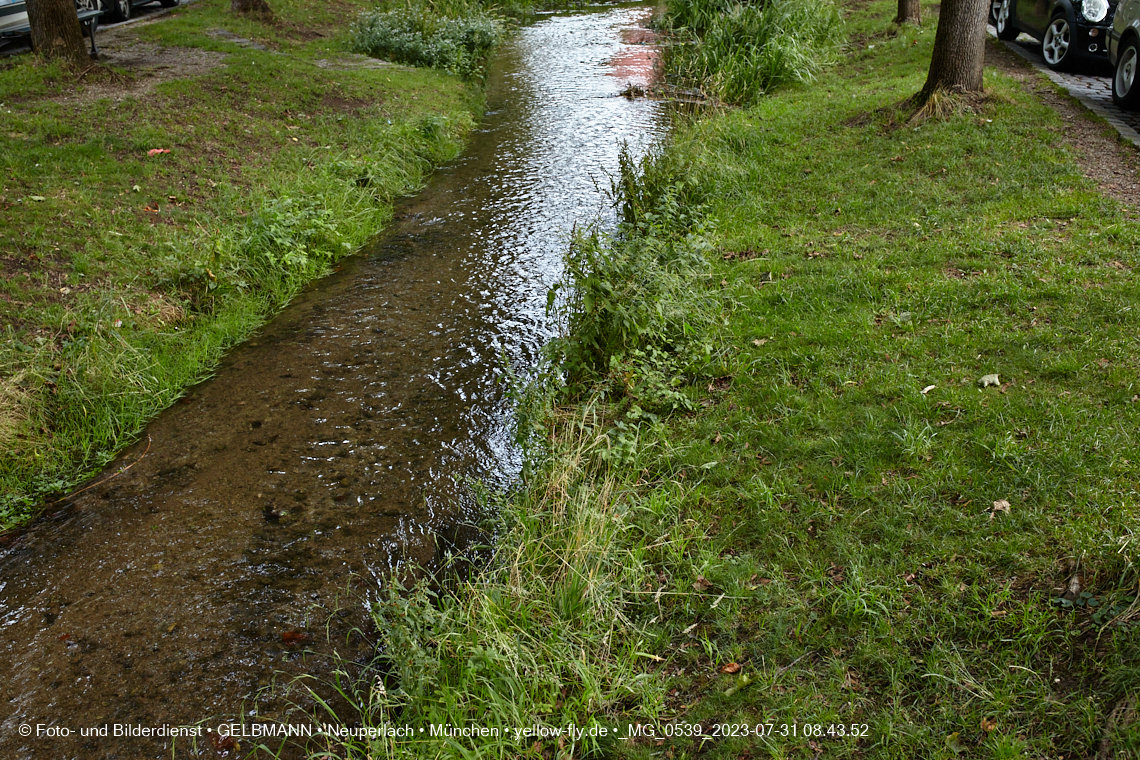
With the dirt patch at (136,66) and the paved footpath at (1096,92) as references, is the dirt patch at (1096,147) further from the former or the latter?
the dirt patch at (136,66)

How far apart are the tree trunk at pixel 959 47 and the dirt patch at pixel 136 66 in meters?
11.0

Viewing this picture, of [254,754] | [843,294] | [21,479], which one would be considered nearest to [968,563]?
[843,294]

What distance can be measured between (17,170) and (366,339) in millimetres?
4750

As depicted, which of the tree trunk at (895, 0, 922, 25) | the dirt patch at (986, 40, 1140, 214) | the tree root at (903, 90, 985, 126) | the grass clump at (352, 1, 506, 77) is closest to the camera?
the dirt patch at (986, 40, 1140, 214)

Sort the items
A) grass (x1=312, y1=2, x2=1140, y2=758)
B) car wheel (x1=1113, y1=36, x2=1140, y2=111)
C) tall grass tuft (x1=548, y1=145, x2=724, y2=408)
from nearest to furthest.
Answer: grass (x1=312, y1=2, x2=1140, y2=758), tall grass tuft (x1=548, y1=145, x2=724, y2=408), car wheel (x1=1113, y1=36, x2=1140, y2=111)

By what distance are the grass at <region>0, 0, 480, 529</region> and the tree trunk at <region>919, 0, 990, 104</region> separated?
24.2 feet

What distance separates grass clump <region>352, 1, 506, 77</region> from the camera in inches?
615

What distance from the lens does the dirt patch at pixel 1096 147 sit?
698 centimetres

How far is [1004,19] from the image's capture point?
13125mm

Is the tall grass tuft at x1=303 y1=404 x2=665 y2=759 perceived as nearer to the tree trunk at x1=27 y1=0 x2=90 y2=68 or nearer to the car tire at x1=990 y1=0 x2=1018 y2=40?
the tree trunk at x1=27 y1=0 x2=90 y2=68

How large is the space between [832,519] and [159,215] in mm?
7886

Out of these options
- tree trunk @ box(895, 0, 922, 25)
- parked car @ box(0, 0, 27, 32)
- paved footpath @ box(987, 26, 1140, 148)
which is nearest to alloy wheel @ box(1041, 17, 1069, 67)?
paved footpath @ box(987, 26, 1140, 148)

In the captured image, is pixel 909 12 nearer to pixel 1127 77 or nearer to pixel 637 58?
pixel 637 58

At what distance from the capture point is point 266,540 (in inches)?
191
